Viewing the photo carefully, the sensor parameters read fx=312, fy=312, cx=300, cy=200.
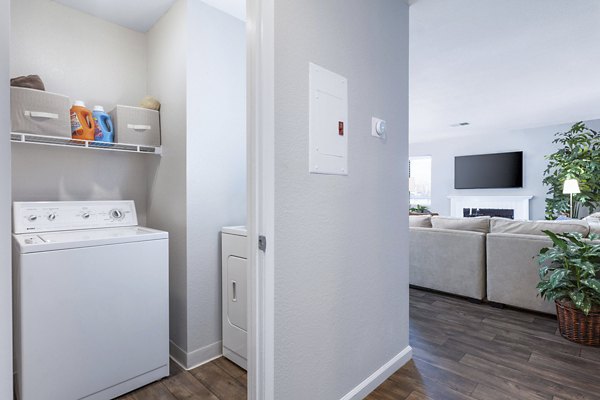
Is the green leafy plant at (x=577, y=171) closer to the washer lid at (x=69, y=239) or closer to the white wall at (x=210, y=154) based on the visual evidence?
the white wall at (x=210, y=154)

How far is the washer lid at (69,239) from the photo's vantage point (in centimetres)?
145

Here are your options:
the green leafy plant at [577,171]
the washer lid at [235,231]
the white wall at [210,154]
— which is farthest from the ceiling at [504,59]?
the washer lid at [235,231]

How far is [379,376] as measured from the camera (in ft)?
5.82

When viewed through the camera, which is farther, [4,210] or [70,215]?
[70,215]

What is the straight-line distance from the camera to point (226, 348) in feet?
6.83

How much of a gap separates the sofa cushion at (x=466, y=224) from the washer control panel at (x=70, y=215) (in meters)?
2.88

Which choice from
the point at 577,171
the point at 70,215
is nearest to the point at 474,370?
the point at 70,215

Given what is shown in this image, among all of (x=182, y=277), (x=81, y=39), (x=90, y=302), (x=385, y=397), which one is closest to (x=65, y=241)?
(x=90, y=302)

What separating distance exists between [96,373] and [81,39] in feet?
6.90

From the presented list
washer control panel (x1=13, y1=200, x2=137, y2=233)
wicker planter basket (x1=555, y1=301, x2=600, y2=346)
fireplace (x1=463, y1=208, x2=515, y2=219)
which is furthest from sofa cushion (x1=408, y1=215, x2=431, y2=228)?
fireplace (x1=463, y1=208, x2=515, y2=219)

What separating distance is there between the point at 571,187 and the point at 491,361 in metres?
4.35

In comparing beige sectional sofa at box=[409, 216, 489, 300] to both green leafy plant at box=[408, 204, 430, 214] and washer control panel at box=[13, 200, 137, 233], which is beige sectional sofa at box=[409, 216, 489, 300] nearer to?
washer control panel at box=[13, 200, 137, 233]

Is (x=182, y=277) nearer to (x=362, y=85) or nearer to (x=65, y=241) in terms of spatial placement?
(x=65, y=241)

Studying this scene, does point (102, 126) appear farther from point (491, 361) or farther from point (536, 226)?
point (536, 226)
